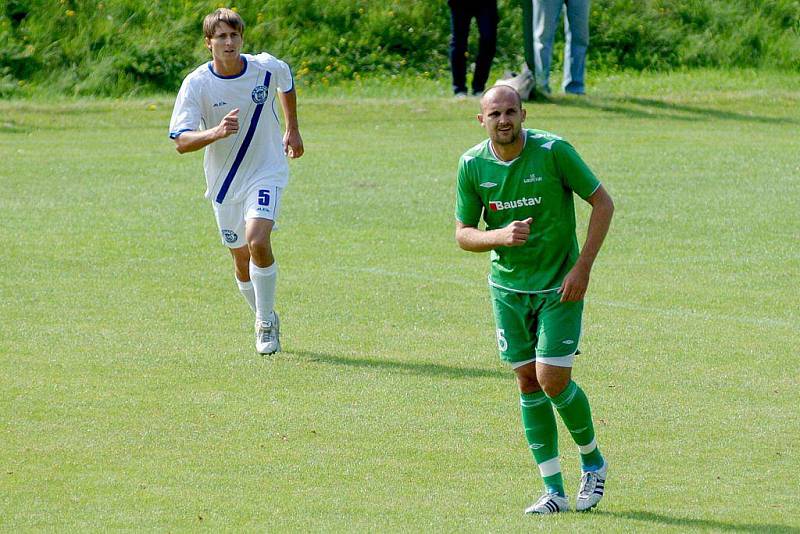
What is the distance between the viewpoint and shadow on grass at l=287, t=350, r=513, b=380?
9.60 m

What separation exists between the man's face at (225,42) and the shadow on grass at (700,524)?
4473 millimetres

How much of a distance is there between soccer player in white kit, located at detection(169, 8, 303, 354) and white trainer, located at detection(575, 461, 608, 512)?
3.60 metres

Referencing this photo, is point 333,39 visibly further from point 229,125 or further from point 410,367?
point 229,125

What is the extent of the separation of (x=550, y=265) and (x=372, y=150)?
11.8 metres

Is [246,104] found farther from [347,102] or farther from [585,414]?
[347,102]

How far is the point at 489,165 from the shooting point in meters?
6.90

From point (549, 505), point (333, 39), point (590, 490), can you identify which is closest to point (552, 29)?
point (333, 39)

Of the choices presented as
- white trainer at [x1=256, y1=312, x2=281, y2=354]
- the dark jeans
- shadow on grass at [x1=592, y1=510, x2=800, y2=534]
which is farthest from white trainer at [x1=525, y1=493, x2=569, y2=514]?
the dark jeans

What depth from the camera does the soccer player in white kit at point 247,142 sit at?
10.0 meters

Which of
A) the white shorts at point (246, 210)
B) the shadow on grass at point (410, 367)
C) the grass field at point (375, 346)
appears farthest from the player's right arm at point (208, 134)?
the shadow on grass at point (410, 367)

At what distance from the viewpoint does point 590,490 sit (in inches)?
275

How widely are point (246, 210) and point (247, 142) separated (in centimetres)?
47

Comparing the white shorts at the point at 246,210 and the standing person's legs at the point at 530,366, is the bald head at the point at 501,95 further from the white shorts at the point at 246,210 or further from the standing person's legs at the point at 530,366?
the white shorts at the point at 246,210

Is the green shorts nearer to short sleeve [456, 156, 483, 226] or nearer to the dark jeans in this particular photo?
short sleeve [456, 156, 483, 226]
